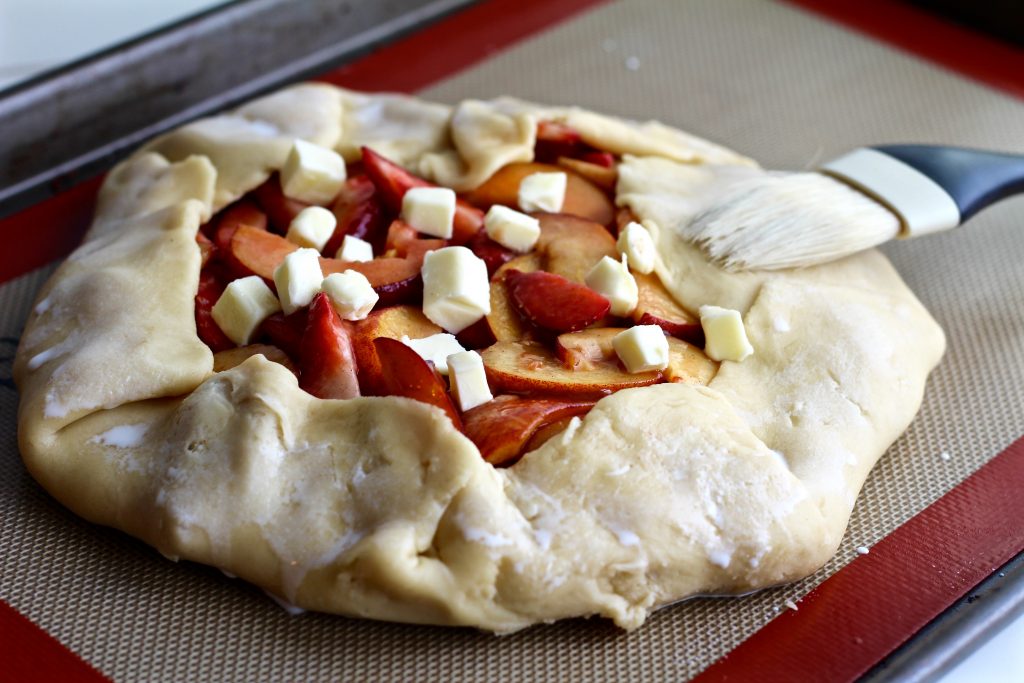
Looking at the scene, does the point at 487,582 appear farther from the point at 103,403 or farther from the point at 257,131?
the point at 257,131

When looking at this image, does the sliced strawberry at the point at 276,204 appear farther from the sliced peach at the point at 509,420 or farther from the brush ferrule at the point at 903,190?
the brush ferrule at the point at 903,190

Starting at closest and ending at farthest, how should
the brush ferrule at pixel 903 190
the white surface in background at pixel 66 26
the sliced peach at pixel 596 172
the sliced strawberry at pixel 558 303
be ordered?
the sliced strawberry at pixel 558 303, the brush ferrule at pixel 903 190, the sliced peach at pixel 596 172, the white surface in background at pixel 66 26

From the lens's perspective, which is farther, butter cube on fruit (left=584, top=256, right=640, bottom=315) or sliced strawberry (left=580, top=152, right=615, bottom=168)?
sliced strawberry (left=580, top=152, right=615, bottom=168)

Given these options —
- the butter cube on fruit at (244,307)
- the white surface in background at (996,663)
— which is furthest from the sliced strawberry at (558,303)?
the white surface in background at (996,663)

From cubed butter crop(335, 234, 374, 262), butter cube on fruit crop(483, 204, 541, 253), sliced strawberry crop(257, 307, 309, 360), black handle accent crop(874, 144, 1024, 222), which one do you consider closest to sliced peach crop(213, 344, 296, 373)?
sliced strawberry crop(257, 307, 309, 360)

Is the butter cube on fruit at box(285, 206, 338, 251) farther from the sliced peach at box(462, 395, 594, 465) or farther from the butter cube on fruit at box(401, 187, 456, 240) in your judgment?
the sliced peach at box(462, 395, 594, 465)

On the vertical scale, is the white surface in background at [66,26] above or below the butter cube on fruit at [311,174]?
below
